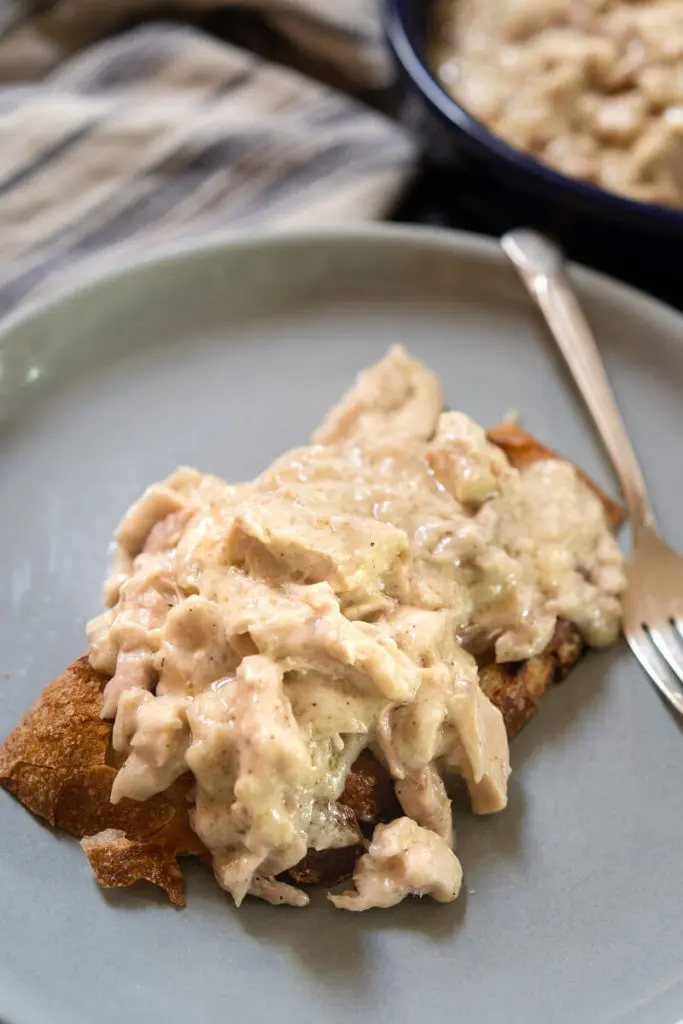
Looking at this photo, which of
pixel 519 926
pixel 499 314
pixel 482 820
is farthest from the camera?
pixel 499 314

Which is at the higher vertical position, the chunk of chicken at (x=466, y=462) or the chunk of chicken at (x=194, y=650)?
the chunk of chicken at (x=194, y=650)

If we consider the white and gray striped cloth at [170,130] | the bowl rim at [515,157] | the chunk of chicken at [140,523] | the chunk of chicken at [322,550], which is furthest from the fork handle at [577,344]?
the chunk of chicken at [140,523]

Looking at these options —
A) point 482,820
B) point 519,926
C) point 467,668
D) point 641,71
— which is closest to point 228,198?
point 641,71

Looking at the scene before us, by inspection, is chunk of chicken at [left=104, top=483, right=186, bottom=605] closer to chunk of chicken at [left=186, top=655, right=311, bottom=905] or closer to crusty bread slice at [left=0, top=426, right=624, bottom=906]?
crusty bread slice at [left=0, top=426, right=624, bottom=906]

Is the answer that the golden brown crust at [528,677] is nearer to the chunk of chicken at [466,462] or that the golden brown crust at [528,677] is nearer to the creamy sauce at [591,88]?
the chunk of chicken at [466,462]

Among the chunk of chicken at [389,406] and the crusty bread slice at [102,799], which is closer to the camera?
the crusty bread slice at [102,799]

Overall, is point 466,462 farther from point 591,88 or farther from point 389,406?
point 591,88

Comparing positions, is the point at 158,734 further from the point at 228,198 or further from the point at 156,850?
the point at 228,198
